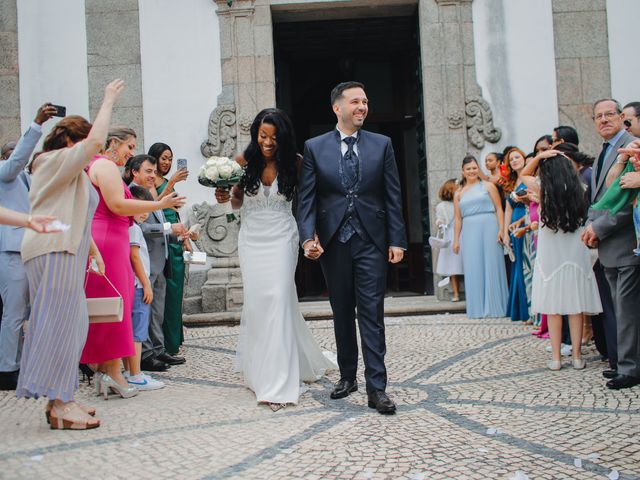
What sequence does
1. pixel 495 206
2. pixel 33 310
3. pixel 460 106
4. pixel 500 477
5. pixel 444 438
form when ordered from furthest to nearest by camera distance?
pixel 460 106 → pixel 495 206 → pixel 33 310 → pixel 444 438 → pixel 500 477

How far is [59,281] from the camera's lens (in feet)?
13.2

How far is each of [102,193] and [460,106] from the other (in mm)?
6934

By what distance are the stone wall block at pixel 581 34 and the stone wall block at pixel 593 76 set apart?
104mm

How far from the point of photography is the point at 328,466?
326cm

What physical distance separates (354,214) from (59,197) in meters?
1.81

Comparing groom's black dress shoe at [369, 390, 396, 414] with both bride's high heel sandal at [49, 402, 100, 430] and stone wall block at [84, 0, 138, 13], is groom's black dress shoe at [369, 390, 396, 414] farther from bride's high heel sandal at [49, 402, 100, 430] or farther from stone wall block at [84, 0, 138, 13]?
stone wall block at [84, 0, 138, 13]

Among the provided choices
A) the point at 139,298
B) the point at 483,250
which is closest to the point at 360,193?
the point at 139,298

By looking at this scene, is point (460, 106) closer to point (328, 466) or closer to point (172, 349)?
point (172, 349)

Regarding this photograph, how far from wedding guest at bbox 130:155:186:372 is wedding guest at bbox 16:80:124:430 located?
5.33 feet

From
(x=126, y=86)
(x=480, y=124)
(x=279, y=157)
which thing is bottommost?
(x=279, y=157)

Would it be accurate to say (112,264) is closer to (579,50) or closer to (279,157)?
(279,157)

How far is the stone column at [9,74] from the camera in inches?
406

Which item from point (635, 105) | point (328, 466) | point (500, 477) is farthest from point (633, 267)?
point (328, 466)

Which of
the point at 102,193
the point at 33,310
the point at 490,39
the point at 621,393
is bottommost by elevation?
the point at 621,393
